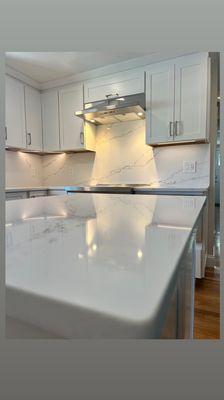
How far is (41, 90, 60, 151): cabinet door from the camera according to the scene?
2.76 m

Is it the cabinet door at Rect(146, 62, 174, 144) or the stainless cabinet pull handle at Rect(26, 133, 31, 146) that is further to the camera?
the stainless cabinet pull handle at Rect(26, 133, 31, 146)

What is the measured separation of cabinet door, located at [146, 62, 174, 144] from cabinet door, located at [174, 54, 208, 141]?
0.05 m

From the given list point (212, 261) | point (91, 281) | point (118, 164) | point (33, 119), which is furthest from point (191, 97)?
point (91, 281)

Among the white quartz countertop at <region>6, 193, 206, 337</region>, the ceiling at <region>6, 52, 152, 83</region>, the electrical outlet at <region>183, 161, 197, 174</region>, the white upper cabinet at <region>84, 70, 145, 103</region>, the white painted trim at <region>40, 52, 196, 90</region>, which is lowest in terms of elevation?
the white quartz countertop at <region>6, 193, 206, 337</region>

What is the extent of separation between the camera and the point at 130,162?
2570 millimetres

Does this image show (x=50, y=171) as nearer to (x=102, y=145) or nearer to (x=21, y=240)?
(x=102, y=145)

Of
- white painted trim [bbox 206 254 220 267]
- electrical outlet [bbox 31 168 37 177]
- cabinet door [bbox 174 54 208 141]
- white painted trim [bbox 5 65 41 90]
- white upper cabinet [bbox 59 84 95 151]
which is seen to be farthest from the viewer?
electrical outlet [bbox 31 168 37 177]

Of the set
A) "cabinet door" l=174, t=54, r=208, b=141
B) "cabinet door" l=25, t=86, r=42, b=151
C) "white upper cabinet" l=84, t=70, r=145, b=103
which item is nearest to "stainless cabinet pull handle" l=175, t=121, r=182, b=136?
"cabinet door" l=174, t=54, r=208, b=141

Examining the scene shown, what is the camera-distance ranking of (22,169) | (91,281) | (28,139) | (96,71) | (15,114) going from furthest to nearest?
(22,169)
(28,139)
(15,114)
(96,71)
(91,281)

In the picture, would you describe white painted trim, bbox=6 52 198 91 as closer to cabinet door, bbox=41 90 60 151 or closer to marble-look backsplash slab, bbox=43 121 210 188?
cabinet door, bbox=41 90 60 151

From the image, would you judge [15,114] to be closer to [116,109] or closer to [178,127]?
[116,109]

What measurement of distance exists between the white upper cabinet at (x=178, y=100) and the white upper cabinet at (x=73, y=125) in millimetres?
718

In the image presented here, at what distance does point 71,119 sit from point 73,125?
2.9 inches

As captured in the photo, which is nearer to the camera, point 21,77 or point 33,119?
point 21,77
